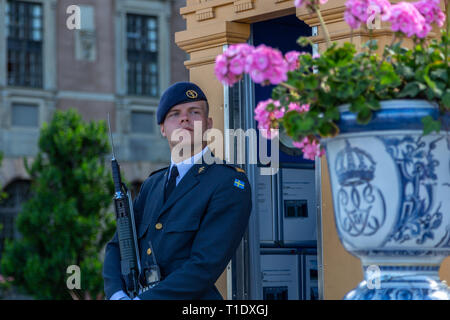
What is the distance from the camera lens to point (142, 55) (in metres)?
19.4

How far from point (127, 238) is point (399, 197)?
1318 mm

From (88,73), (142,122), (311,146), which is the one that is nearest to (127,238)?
(311,146)

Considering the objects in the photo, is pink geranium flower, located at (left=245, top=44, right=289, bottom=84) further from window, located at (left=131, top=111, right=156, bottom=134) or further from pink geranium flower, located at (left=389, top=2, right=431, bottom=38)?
window, located at (left=131, top=111, right=156, bottom=134)

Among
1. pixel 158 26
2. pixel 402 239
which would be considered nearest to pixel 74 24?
pixel 402 239

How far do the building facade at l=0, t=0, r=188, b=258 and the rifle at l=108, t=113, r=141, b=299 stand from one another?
552 inches

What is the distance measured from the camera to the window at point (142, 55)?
19.3 metres

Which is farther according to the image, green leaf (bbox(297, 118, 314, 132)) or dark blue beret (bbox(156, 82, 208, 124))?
dark blue beret (bbox(156, 82, 208, 124))

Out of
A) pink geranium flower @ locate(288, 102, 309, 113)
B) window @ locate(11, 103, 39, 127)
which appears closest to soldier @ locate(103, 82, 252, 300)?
pink geranium flower @ locate(288, 102, 309, 113)

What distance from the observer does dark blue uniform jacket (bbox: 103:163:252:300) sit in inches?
136

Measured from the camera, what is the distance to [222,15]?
189 inches

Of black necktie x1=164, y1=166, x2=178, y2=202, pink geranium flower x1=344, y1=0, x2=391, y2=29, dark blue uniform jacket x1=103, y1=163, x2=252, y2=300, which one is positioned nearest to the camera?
pink geranium flower x1=344, y1=0, x2=391, y2=29

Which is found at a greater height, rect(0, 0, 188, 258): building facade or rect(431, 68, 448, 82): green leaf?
rect(0, 0, 188, 258): building facade

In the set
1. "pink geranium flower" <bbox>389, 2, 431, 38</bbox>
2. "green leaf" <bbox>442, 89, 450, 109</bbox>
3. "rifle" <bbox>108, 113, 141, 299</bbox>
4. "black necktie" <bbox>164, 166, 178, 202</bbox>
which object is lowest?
"rifle" <bbox>108, 113, 141, 299</bbox>

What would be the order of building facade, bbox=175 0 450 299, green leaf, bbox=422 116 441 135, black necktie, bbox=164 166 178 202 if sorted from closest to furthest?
green leaf, bbox=422 116 441 135 < black necktie, bbox=164 166 178 202 < building facade, bbox=175 0 450 299
